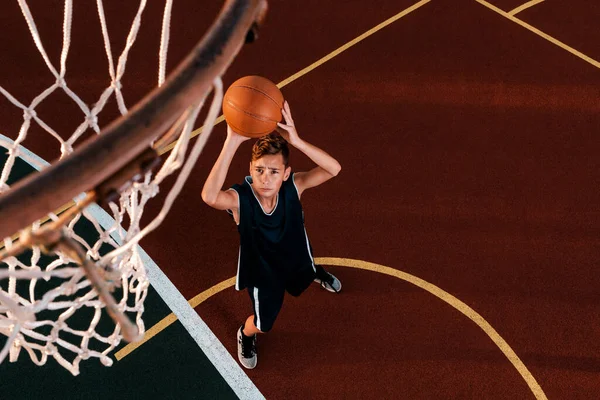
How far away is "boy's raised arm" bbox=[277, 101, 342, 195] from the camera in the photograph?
3.01 metres

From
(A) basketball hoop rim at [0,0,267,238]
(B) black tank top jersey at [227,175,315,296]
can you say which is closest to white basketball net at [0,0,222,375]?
(A) basketball hoop rim at [0,0,267,238]

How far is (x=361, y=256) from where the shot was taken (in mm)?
4340

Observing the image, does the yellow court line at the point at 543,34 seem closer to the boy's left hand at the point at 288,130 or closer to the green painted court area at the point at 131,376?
the boy's left hand at the point at 288,130

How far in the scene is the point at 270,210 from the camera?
3207 mm

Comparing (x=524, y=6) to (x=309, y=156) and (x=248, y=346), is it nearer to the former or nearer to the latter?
(x=309, y=156)

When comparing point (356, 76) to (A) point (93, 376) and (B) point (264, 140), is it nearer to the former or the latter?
(B) point (264, 140)

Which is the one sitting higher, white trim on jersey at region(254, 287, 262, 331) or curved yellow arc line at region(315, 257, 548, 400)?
white trim on jersey at region(254, 287, 262, 331)

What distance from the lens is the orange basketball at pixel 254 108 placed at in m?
3.08

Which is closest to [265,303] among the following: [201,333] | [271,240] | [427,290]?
[271,240]

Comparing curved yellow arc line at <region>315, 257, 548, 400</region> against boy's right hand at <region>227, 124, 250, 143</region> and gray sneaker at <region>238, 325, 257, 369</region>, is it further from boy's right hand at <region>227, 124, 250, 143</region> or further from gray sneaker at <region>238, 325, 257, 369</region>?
boy's right hand at <region>227, 124, 250, 143</region>

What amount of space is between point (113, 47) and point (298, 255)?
10.9 ft

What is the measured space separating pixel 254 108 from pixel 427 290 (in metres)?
1.88

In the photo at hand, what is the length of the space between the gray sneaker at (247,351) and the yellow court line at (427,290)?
45 cm

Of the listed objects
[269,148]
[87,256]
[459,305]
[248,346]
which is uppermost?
[269,148]
